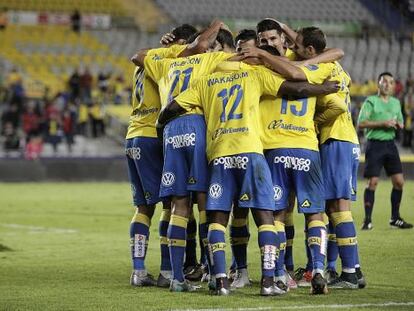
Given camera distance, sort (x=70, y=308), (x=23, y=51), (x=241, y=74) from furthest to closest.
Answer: (x=23, y=51), (x=241, y=74), (x=70, y=308)

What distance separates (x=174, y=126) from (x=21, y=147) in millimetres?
23872

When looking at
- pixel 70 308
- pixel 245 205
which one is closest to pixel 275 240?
pixel 245 205

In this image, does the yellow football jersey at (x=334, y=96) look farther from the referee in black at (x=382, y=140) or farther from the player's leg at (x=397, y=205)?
the player's leg at (x=397, y=205)

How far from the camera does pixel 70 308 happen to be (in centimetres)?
834

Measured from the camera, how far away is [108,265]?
11.7m

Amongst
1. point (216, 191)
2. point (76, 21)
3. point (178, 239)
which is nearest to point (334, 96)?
point (216, 191)

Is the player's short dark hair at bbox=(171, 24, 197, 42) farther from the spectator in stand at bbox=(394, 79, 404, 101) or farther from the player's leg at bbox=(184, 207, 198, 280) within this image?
the spectator in stand at bbox=(394, 79, 404, 101)

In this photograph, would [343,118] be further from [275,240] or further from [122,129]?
[122,129]

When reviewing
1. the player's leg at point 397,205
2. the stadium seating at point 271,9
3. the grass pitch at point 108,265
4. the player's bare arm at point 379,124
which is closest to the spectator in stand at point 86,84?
the stadium seating at point 271,9

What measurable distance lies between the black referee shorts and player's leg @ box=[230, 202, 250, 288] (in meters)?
6.41

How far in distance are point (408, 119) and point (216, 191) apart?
24451mm

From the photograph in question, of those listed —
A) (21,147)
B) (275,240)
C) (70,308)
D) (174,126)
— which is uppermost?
(174,126)

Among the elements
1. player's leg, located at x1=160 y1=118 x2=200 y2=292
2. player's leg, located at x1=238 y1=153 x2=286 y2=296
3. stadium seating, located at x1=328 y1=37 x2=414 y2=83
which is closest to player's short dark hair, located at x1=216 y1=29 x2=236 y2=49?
player's leg, located at x1=160 y1=118 x2=200 y2=292

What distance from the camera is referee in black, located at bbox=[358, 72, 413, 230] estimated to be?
15.4m
